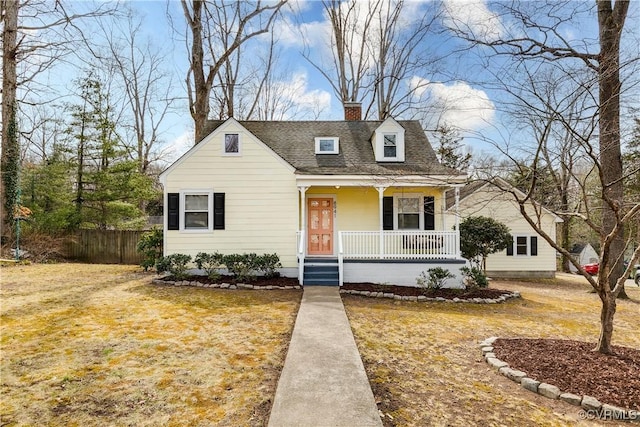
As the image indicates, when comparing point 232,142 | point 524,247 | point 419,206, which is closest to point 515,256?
point 524,247

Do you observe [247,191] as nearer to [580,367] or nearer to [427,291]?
[427,291]

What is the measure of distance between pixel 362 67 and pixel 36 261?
20165 millimetres

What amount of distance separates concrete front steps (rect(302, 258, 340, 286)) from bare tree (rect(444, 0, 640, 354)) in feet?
18.4

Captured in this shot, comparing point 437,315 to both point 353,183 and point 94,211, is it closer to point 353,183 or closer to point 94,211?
→ point 353,183

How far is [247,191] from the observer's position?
11.4 metres

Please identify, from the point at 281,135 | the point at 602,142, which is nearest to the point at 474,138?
the point at 602,142

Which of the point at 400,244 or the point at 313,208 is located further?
the point at 313,208

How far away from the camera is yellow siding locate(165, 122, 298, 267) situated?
11.4m

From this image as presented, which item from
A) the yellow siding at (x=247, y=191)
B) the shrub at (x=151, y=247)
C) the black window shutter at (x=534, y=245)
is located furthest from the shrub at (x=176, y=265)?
the black window shutter at (x=534, y=245)

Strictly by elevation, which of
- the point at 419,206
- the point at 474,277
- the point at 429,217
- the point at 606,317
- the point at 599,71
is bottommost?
the point at 474,277

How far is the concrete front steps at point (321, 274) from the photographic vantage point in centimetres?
1031

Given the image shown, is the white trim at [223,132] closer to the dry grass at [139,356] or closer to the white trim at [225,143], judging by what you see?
the white trim at [225,143]

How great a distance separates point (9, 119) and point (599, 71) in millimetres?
20199

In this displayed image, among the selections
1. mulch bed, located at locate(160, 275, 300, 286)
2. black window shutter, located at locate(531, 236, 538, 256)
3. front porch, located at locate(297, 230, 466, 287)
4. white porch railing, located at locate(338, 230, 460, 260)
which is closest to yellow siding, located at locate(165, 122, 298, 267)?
mulch bed, located at locate(160, 275, 300, 286)
